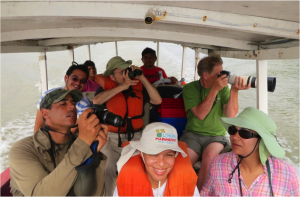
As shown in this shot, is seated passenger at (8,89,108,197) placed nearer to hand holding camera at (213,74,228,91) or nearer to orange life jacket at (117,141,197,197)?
orange life jacket at (117,141,197,197)

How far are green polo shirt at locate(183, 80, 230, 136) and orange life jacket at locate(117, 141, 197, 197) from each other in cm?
73

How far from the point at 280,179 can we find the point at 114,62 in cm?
166

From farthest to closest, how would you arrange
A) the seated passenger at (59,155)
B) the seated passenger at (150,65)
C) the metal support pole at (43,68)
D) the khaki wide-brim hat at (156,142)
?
the metal support pole at (43,68)
the seated passenger at (150,65)
the khaki wide-brim hat at (156,142)
the seated passenger at (59,155)

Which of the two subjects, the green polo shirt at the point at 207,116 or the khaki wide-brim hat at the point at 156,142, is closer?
the khaki wide-brim hat at the point at 156,142

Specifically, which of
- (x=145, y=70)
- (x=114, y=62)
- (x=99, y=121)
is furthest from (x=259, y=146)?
(x=145, y=70)

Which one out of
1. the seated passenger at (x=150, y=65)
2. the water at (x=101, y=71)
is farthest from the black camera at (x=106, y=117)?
the water at (x=101, y=71)

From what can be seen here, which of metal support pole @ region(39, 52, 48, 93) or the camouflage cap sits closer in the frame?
the camouflage cap

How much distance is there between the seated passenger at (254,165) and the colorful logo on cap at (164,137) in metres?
0.35

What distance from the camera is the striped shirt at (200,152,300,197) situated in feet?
4.25

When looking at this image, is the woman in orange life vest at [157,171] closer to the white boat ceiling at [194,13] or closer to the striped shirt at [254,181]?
the striped shirt at [254,181]

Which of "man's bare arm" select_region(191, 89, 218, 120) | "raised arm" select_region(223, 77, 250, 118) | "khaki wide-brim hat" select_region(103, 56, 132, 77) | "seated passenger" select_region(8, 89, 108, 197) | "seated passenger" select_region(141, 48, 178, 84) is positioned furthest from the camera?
"seated passenger" select_region(141, 48, 178, 84)

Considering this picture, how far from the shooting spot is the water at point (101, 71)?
408 inches

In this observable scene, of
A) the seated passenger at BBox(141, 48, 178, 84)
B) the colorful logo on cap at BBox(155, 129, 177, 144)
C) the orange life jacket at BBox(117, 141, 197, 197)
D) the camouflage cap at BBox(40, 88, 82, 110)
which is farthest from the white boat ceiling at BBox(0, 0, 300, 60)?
the seated passenger at BBox(141, 48, 178, 84)

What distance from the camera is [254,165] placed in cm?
140
